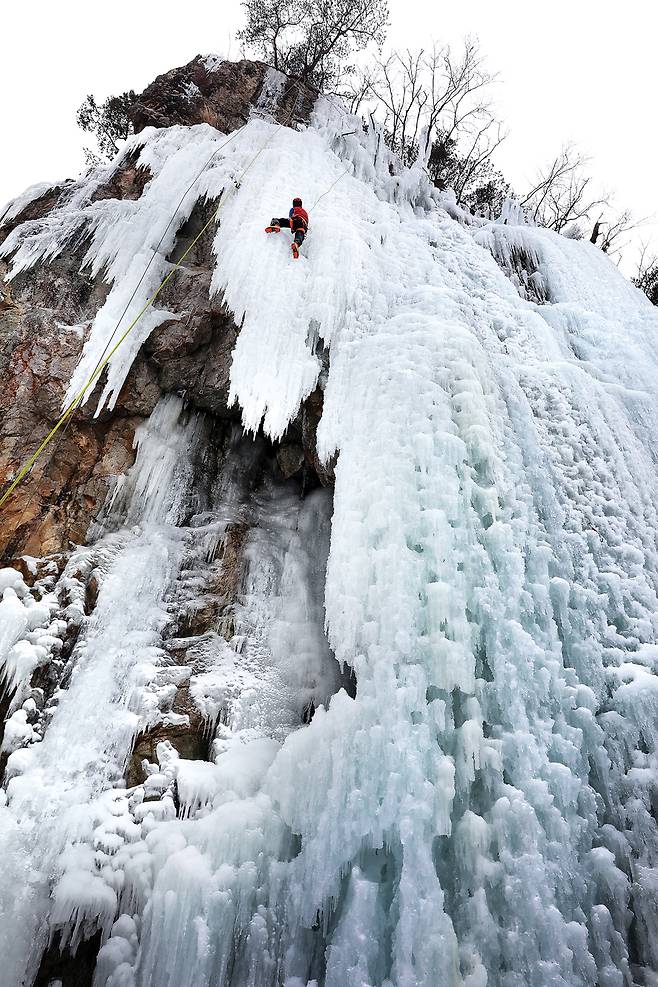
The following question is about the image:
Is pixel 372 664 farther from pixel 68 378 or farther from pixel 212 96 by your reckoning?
pixel 212 96

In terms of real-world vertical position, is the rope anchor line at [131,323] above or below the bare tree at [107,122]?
below

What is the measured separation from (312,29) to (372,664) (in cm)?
1357

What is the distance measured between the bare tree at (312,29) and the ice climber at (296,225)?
22.0ft

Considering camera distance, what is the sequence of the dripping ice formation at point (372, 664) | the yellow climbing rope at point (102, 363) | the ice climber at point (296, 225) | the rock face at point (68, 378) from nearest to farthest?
1. the dripping ice formation at point (372, 664)
2. the yellow climbing rope at point (102, 363)
3. the rock face at point (68, 378)
4. the ice climber at point (296, 225)

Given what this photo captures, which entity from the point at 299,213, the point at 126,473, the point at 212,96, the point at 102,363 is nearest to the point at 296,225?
the point at 299,213

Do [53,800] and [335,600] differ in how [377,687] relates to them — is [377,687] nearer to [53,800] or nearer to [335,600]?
[335,600]

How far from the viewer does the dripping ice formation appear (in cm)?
327

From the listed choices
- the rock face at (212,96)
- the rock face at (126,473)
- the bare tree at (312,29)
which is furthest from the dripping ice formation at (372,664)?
the bare tree at (312,29)

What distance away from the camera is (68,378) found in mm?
6117

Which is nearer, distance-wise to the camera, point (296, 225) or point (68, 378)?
point (68, 378)

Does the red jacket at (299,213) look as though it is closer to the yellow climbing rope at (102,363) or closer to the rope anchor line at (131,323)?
the rope anchor line at (131,323)

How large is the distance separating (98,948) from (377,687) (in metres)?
2.58

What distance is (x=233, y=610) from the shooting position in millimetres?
5750

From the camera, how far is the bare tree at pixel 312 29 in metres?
11.5
